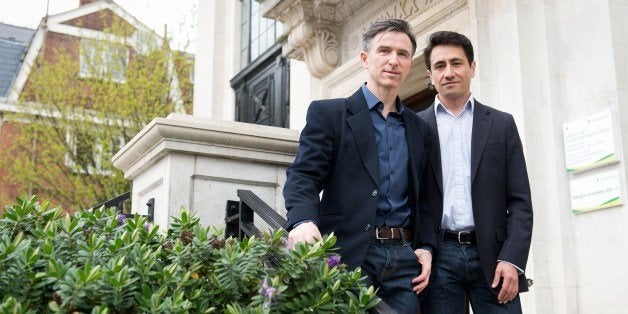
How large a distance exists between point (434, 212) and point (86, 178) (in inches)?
618

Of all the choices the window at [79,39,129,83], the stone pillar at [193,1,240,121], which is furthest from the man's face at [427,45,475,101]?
the window at [79,39,129,83]

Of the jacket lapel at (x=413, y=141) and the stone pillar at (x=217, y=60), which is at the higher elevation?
the stone pillar at (x=217, y=60)

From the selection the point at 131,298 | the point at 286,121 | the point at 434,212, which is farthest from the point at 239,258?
the point at 286,121

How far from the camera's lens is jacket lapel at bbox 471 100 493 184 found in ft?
10.3

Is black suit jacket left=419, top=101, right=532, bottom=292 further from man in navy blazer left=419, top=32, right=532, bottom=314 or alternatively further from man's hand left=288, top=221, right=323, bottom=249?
man's hand left=288, top=221, right=323, bottom=249

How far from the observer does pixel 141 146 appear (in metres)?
4.75

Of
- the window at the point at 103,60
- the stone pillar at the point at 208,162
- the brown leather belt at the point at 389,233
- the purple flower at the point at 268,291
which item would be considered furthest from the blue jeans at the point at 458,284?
the window at the point at 103,60

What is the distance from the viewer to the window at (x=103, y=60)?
18.3 metres

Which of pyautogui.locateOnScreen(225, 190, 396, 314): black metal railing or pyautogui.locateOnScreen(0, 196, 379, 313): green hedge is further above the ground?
pyautogui.locateOnScreen(225, 190, 396, 314): black metal railing

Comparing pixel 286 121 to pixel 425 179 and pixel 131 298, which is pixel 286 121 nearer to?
pixel 425 179

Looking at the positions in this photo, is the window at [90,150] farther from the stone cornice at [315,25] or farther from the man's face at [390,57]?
the man's face at [390,57]

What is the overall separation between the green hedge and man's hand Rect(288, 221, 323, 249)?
0.15 metres

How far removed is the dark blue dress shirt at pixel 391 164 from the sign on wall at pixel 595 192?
263cm

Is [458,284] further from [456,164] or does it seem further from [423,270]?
[456,164]
